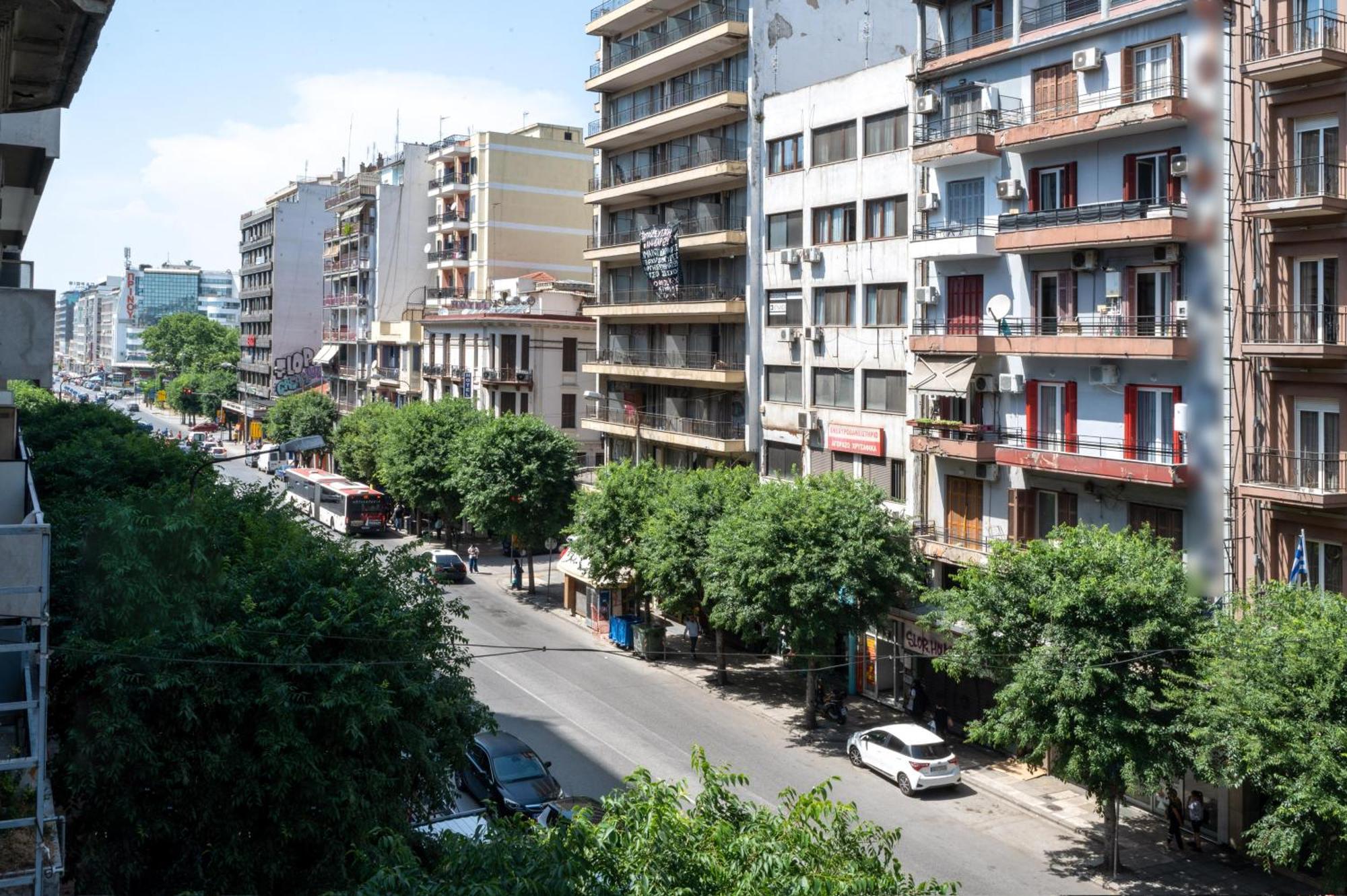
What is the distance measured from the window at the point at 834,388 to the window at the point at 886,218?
414 centimetres

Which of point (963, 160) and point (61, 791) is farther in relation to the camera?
point (963, 160)

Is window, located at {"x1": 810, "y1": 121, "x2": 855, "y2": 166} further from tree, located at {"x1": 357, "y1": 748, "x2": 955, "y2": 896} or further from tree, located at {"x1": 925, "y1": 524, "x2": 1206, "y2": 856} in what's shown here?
tree, located at {"x1": 357, "y1": 748, "x2": 955, "y2": 896}

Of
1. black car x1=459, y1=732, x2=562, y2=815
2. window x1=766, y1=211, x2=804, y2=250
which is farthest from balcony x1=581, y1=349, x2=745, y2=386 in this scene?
black car x1=459, y1=732, x2=562, y2=815

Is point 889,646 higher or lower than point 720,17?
lower

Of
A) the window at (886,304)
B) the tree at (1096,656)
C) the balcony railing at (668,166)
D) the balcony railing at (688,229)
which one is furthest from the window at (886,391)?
the balcony railing at (668,166)

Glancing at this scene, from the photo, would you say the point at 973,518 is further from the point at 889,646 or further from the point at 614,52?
the point at 614,52

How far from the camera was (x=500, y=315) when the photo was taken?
56.6m

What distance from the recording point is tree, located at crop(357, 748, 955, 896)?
7988 mm

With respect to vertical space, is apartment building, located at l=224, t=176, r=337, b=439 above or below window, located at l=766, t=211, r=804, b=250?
above

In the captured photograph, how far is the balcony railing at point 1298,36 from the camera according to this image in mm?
20000

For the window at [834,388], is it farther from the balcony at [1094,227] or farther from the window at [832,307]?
the balcony at [1094,227]

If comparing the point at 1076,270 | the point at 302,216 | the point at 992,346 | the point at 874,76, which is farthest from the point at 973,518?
the point at 302,216

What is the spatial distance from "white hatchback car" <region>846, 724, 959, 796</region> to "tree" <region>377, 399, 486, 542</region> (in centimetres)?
2764

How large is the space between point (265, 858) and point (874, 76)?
2631 cm
